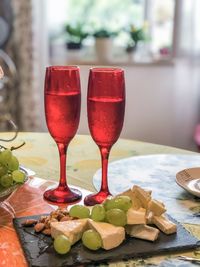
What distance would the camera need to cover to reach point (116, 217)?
766 mm

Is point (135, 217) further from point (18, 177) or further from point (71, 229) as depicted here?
point (18, 177)

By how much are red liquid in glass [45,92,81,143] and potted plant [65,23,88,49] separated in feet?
7.84

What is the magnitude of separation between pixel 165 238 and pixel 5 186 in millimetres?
305

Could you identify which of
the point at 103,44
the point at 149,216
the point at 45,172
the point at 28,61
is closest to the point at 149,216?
the point at 149,216

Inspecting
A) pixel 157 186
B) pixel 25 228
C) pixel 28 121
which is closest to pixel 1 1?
pixel 28 121

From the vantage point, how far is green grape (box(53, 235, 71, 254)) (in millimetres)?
731

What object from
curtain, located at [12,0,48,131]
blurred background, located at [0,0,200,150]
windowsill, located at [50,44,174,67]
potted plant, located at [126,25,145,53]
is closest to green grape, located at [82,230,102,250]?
blurred background, located at [0,0,200,150]

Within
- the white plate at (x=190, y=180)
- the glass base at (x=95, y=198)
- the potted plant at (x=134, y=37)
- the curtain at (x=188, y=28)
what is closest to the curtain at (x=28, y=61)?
the potted plant at (x=134, y=37)

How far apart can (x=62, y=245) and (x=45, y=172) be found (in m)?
0.48

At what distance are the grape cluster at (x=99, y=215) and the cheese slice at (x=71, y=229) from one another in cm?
1

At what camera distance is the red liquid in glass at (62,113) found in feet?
3.14

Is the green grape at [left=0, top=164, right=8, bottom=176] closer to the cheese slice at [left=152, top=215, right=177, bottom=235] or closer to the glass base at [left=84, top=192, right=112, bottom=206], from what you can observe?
the glass base at [left=84, top=192, right=112, bottom=206]

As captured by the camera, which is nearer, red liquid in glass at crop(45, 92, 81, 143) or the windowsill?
red liquid in glass at crop(45, 92, 81, 143)

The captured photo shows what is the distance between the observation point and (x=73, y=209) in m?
0.81
